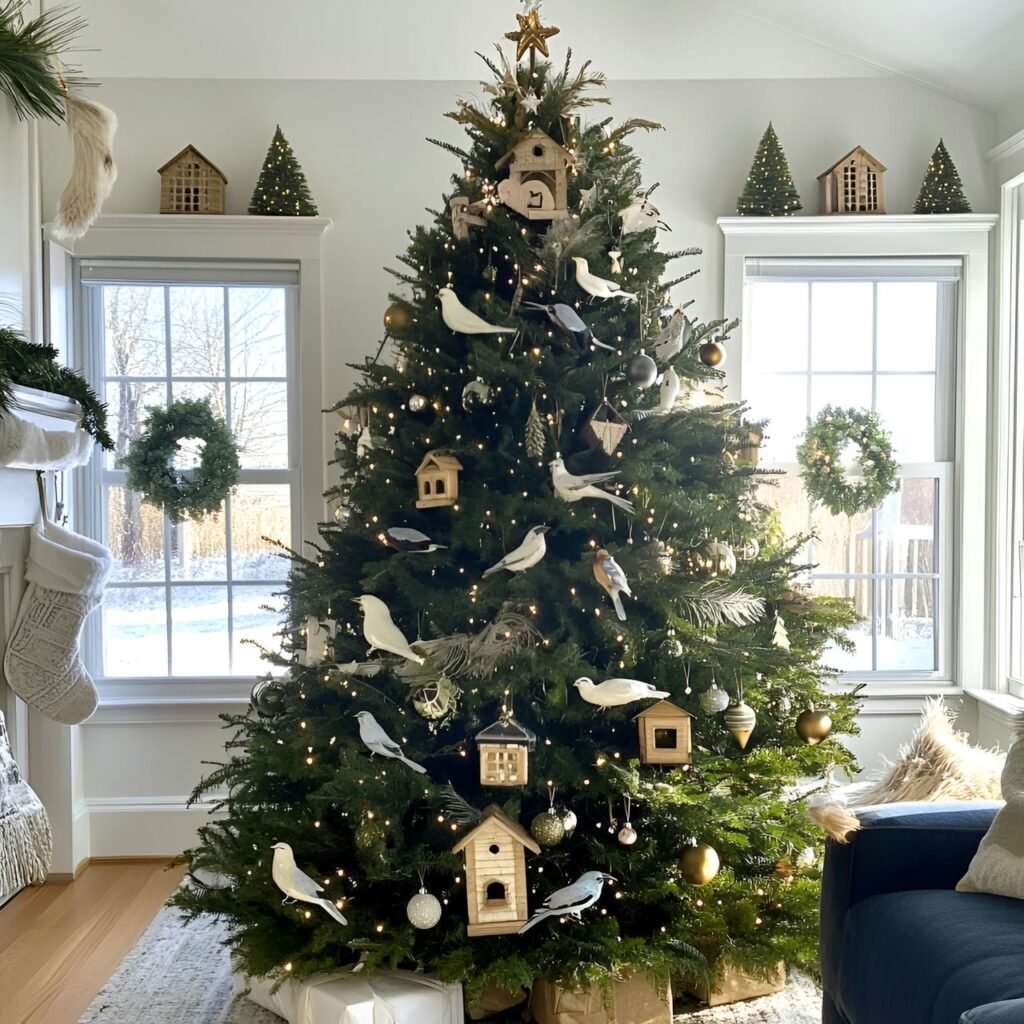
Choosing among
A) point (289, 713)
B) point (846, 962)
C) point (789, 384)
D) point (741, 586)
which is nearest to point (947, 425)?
point (789, 384)

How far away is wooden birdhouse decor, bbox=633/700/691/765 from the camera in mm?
2047

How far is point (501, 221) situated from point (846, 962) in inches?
67.9

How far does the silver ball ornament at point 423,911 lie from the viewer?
1.96 m

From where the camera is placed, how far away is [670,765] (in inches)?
83.0

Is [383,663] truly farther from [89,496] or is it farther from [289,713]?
[89,496]

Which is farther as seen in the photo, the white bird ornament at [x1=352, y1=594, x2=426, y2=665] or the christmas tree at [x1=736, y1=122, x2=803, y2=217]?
the christmas tree at [x1=736, y1=122, x2=803, y2=217]

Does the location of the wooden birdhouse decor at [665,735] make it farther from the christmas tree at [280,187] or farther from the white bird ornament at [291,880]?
the christmas tree at [280,187]

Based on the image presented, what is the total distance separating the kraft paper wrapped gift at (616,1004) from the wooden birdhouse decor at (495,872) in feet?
0.88

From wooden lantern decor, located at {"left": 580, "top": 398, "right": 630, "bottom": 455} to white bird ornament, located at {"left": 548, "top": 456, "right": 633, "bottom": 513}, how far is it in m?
0.07

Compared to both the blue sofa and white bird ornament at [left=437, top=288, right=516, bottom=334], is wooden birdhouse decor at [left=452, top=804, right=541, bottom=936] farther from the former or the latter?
white bird ornament at [left=437, top=288, right=516, bottom=334]

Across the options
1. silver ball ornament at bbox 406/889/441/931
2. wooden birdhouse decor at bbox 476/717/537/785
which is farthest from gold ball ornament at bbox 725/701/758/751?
silver ball ornament at bbox 406/889/441/931

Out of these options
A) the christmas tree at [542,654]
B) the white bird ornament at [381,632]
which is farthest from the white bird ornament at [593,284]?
the white bird ornament at [381,632]

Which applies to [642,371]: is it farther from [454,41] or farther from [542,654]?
[454,41]

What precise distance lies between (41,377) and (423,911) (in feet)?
6.06
